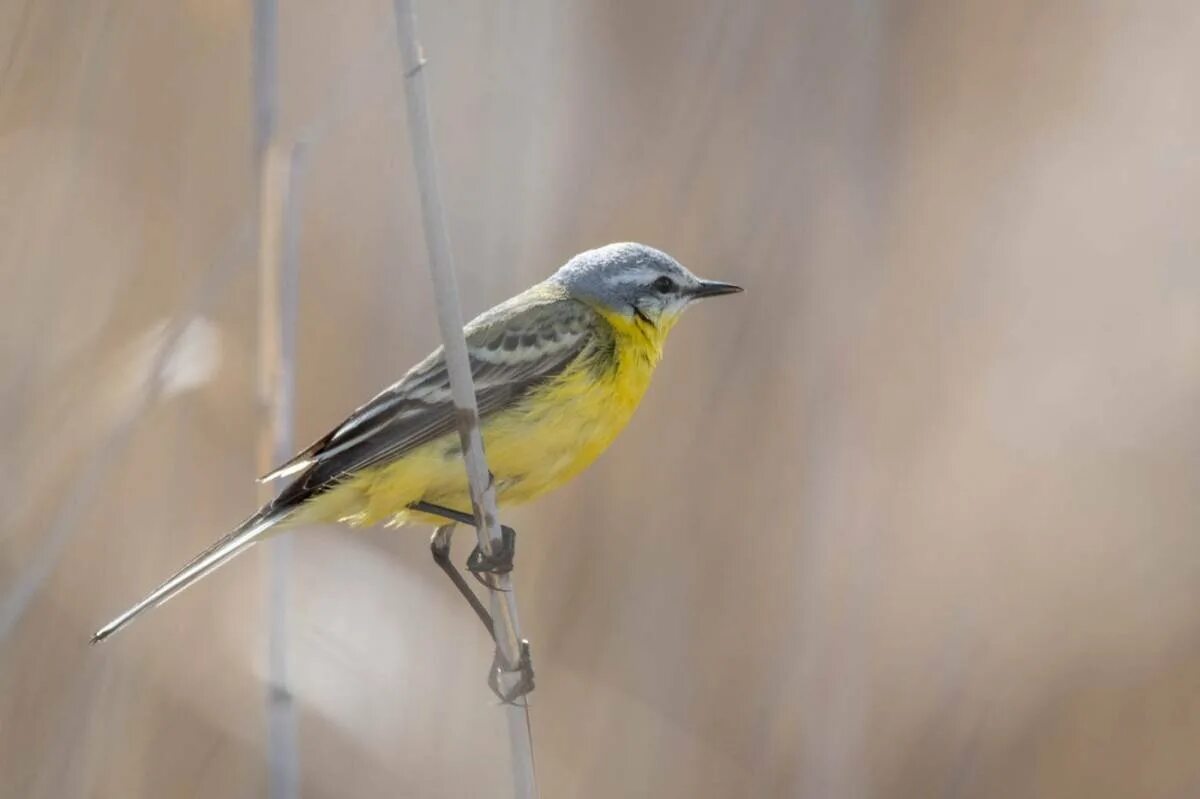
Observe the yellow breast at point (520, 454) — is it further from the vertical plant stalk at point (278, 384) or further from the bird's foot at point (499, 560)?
the bird's foot at point (499, 560)

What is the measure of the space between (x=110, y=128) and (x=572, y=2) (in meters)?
1.24

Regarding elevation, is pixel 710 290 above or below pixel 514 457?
above

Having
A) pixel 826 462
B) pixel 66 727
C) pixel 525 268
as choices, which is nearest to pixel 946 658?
pixel 826 462

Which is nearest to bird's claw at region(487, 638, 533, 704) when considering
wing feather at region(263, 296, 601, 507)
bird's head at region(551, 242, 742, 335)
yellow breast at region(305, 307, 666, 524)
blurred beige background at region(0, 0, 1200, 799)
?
yellow breast at region(305, 307, 666, 524)

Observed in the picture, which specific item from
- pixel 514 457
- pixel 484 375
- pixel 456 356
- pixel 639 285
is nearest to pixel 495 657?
pixel 514 457

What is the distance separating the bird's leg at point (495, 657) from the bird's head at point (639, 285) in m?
0.61

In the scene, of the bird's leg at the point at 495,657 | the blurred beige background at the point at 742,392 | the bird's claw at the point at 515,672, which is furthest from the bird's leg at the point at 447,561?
the blurred beige background at the point at 742,392

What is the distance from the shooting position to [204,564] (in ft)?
7.64

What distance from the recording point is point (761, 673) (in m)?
3.79

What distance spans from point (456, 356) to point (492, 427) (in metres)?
0.72

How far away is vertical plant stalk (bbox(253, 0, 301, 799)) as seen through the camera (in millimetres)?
2520

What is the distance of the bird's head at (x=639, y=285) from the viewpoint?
A: 3.13m

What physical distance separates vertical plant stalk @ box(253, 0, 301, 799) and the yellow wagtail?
0.34 ft

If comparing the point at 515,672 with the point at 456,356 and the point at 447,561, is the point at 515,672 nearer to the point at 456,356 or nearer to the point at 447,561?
the point at 447,561
